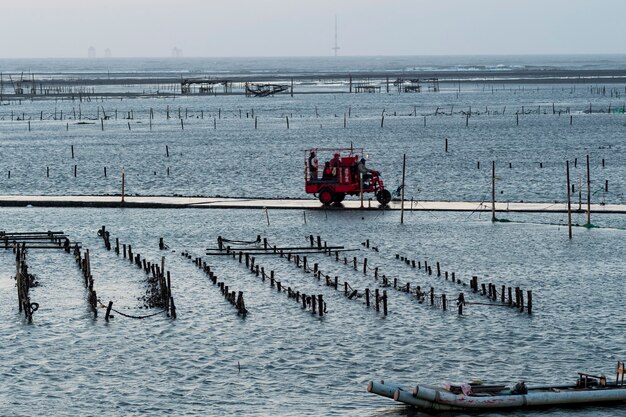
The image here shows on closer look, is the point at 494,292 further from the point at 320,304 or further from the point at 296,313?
the point at 296,313

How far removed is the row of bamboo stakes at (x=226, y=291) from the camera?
150 ft

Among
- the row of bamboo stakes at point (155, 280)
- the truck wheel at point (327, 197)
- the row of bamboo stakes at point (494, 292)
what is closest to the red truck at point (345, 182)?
the truck wheel at point (327, 197)

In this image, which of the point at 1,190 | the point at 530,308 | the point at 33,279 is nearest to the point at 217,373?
the point at 530,308

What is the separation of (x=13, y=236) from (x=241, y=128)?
98121 millimetres

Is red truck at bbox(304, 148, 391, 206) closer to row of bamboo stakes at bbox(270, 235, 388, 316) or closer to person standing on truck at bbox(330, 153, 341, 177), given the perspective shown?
person standing on truck at bbox(330, 153, 341, 177)

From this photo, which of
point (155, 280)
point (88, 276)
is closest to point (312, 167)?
point (155, 280)

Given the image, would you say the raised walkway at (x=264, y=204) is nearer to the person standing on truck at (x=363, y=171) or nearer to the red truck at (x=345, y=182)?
the red truck at (x=345, y=182)

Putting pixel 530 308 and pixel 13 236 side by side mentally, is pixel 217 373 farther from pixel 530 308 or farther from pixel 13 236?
pixel 13 236

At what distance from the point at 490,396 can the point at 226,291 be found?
1721 cm

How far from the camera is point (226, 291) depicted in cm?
4797

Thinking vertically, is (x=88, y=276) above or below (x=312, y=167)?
below

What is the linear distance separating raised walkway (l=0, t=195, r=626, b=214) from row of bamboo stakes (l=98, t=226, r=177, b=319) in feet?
33.3

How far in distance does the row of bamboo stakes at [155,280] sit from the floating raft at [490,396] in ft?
46.4

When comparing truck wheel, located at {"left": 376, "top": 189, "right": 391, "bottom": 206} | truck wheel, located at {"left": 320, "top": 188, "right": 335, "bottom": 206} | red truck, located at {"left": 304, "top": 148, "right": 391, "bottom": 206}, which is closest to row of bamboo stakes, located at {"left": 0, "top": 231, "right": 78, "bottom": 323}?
truck wheel, located at {"left": 320, "top": 188, "right": 335, "bottom": 206}
